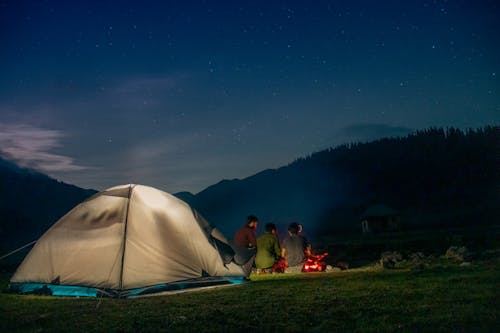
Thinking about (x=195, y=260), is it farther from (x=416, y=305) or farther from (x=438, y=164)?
(x=438, y=164)

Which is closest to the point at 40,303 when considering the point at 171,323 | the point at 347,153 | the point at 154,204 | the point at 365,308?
the point at 154,204

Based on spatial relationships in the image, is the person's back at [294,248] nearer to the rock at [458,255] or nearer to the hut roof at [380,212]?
the rock at [458,255]

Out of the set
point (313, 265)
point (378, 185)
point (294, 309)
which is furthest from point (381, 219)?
point (378, 185)

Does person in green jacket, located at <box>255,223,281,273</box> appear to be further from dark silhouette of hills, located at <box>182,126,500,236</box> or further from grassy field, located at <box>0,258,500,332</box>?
dark silhouette of hills, located at <box>182,126,500,236</box>

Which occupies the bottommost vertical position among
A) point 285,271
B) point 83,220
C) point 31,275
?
point 285,271

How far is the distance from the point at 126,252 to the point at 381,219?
5827 centimetres

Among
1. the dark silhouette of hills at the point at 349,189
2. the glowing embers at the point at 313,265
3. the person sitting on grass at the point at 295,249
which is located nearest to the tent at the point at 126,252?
the glowing embers at the point at 313,265

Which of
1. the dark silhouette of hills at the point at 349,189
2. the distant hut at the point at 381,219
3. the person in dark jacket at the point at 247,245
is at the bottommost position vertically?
the distant hut at the point at 381,219

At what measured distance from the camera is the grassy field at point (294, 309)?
5492 millimetres

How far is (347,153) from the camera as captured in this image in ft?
552

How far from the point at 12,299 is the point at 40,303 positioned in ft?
3.81

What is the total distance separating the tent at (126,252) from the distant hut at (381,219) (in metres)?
54.5

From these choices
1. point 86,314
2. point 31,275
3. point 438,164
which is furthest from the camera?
point 438,164

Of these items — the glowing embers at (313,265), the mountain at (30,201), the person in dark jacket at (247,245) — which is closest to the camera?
the person in dark jacket at (247,245)
